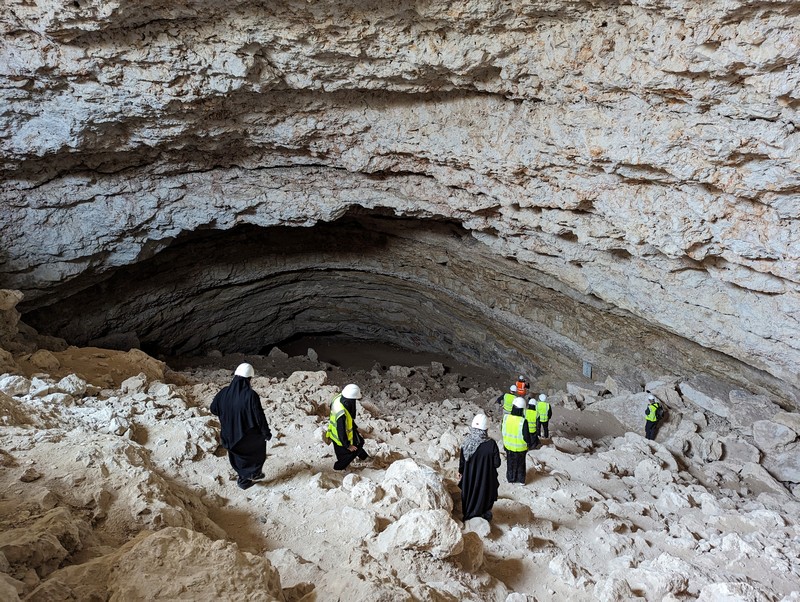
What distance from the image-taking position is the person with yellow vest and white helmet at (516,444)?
5.35 meters

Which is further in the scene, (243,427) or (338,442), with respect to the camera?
(338,442)

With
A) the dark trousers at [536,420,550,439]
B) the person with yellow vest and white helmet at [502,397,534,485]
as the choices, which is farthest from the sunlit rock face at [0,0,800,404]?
the person with yellow vest and white helmet at [502,397,534,485]

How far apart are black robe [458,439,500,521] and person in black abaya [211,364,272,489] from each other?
1.76 metres

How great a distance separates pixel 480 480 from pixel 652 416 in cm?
503

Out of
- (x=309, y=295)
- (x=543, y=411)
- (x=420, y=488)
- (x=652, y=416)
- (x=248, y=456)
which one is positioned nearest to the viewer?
(x=420, y=488)

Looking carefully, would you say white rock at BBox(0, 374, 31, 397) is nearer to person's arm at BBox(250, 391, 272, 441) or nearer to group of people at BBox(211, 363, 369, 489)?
group of people at BBox(211, 363, 369, 489)

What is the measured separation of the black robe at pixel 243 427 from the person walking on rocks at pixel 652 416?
6.20 m

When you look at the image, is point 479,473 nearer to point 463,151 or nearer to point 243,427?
point 243,427

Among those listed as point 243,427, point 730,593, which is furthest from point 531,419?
point 243,427

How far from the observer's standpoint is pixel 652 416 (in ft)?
26.7

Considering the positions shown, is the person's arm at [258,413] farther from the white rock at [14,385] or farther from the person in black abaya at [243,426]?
the white rock at [14,385]

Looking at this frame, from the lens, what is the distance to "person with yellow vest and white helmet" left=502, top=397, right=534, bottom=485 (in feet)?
17.6

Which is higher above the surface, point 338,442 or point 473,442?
point 473,442

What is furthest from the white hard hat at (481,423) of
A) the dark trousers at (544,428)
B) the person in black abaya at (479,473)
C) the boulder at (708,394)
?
the boulder at (708,394)
